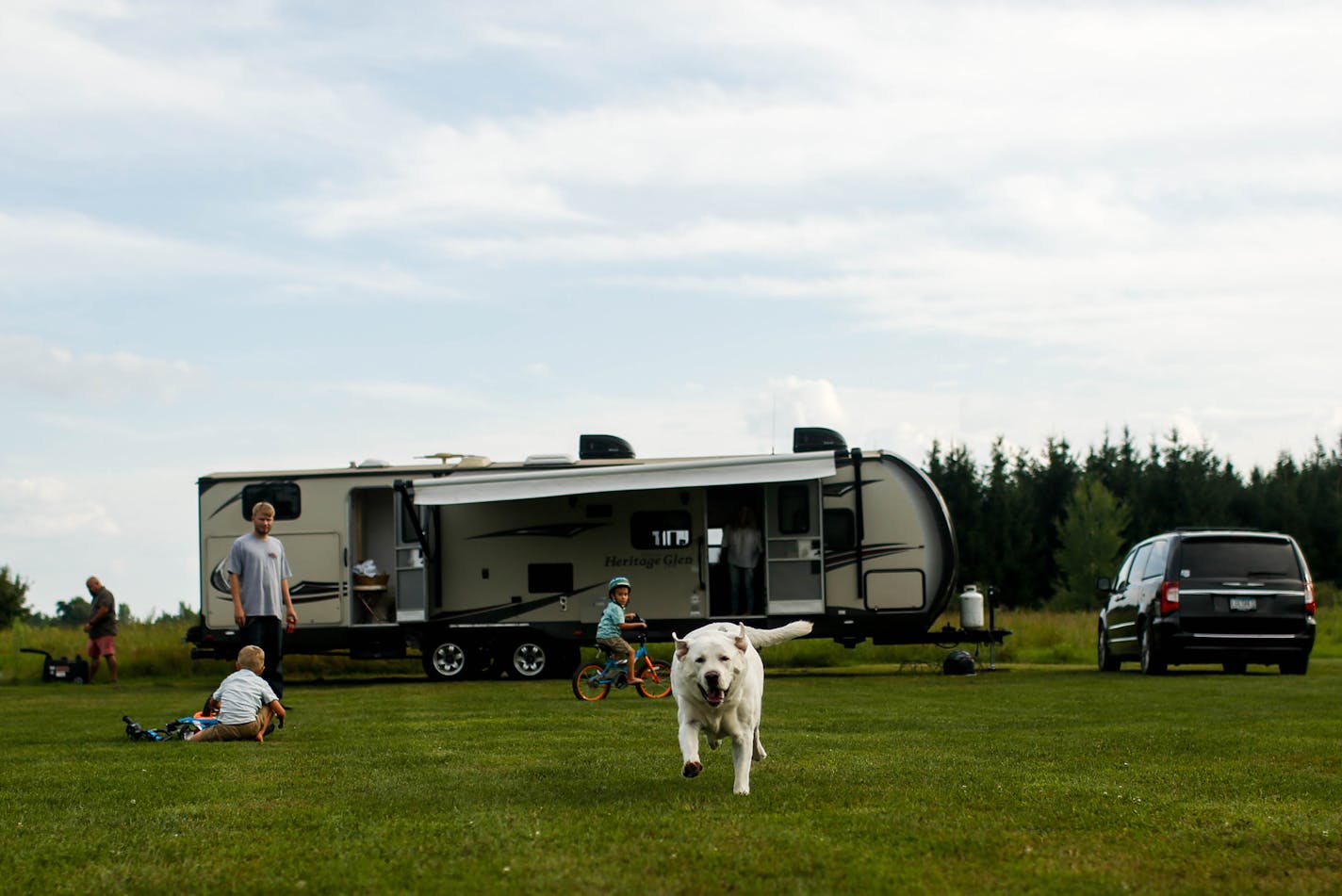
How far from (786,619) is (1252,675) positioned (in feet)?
→ 19.8

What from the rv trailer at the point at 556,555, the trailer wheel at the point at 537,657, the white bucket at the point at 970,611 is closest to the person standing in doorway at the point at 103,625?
the rv trailer at the point at 556,555

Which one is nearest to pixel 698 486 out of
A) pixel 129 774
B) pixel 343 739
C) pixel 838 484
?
pixel 838 484

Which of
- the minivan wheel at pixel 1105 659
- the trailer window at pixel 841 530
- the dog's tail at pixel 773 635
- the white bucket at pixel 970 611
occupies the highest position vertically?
the trailer window at pixel 841 530

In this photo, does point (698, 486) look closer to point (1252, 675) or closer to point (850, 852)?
point (1252, 675)

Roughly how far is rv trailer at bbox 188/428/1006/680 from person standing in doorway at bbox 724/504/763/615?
178mm

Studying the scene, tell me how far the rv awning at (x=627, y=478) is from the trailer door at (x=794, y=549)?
71 cm

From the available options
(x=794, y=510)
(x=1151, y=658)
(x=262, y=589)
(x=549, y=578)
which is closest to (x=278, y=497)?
(x=549, y=578)

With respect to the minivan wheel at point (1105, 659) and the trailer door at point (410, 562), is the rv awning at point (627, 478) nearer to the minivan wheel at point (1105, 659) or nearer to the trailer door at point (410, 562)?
the trailer door at point (410, 562)

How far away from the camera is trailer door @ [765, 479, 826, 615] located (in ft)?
69.6

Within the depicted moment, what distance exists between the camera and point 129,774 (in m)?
8.91

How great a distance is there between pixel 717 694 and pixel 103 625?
19.1m

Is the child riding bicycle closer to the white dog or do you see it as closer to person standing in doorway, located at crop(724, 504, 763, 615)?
person standing in doorway, located at crop(724, 504, 763, 615)

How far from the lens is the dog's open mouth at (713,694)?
7457mm

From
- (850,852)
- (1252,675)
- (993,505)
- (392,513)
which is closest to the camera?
(850,852)
